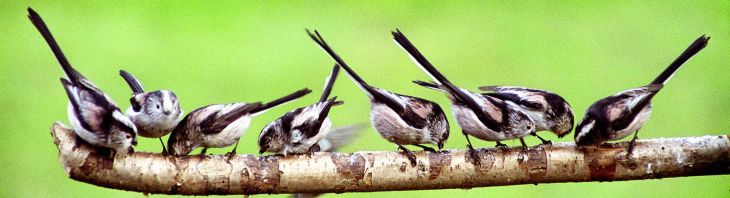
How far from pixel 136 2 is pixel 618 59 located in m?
1.50

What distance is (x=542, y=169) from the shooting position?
4.69 ft

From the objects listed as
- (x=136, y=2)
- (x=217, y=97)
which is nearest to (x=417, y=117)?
(x=217, y=97)

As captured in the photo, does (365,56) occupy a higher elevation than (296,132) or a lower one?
higher

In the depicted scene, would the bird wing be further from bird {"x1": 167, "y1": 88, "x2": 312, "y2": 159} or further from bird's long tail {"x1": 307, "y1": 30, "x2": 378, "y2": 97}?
bird's long tail {"x1": 307, "y1": 30, "x2": 378, "y2": 97}

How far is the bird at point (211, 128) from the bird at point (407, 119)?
203 mm

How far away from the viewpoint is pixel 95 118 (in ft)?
4.09

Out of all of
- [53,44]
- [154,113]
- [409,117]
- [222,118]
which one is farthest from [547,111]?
[53,44]

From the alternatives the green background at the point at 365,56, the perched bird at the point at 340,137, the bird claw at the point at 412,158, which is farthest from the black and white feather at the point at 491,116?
the green background at the point at 365,56

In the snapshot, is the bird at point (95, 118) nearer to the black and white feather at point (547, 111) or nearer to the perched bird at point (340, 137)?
the perched bird at point (340, 137)

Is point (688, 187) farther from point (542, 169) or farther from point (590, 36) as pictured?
point (542, 169)

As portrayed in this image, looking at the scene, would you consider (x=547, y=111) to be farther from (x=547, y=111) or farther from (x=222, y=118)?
(x=222, y=118)

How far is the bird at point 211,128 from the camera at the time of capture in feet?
4.53

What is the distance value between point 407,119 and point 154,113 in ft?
1.38

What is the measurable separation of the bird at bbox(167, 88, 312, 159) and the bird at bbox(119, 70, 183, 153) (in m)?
0.02
